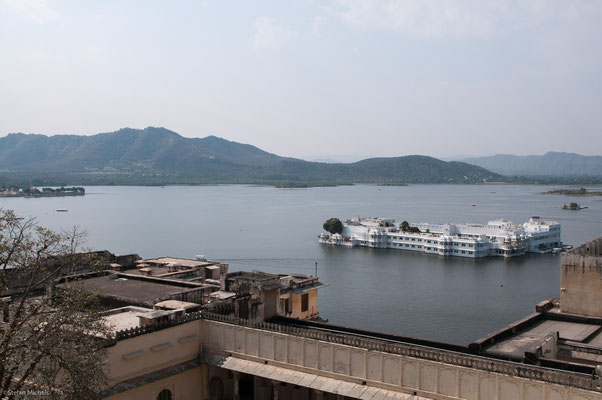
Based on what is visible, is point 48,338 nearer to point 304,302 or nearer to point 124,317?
point 124,317

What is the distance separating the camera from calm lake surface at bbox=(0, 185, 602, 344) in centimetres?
3111

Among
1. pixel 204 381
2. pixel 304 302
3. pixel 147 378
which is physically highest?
pixel 147 378

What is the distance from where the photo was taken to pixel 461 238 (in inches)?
2153

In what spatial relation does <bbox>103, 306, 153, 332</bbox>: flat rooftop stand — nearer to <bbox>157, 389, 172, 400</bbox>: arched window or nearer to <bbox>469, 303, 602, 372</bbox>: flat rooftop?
<bbox>157, 389, 172, 400</bbox>: arched window

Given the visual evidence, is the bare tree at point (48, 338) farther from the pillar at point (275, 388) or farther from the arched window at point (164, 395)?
the pillar at point (275, 388)

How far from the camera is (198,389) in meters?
11.9

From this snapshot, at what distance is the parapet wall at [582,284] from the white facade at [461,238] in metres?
37.4

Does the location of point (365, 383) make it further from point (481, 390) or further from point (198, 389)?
point (198, 389)

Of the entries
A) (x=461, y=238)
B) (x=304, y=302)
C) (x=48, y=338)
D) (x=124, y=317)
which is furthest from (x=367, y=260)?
(x=48, y=338)

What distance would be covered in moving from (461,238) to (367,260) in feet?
33.6

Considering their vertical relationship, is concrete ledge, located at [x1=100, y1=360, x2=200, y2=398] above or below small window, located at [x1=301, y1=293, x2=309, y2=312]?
above

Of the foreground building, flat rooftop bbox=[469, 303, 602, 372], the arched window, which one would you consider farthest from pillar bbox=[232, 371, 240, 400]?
flat rooftop bbox=[469, 303, 602, 372]

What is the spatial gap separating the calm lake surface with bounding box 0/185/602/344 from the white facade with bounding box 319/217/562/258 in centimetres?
164

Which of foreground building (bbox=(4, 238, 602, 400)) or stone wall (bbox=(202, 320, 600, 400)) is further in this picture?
foreground building (bbox=(4, 238, 602, 400))
